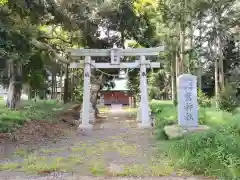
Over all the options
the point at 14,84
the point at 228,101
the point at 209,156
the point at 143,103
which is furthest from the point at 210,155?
the point at 228,101

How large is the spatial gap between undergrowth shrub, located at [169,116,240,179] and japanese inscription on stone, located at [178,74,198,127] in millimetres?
4585

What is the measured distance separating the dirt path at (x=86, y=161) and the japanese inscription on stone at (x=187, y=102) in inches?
67.7

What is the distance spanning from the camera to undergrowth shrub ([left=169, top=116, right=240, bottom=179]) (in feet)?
21.2

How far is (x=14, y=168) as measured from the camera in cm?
762

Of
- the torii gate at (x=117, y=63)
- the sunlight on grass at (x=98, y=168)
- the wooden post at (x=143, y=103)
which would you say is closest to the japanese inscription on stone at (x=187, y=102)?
the wooden post at (x=143, y=103)

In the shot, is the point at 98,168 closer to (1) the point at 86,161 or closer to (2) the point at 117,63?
(1) the point at 86,161

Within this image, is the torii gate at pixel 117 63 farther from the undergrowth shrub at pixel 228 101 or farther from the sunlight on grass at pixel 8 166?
the sunlight on grass at pixel 8 166

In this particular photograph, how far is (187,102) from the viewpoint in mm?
13477

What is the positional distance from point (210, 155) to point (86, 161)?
2848 millimetres

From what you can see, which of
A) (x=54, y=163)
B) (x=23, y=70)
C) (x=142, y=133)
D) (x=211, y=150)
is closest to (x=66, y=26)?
(x=23, y=70)

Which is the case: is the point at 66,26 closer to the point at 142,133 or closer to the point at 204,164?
the point at 142,133

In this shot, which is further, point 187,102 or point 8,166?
point 187,102

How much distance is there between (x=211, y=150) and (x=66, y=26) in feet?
40.5

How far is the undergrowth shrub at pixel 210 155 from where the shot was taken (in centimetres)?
645
